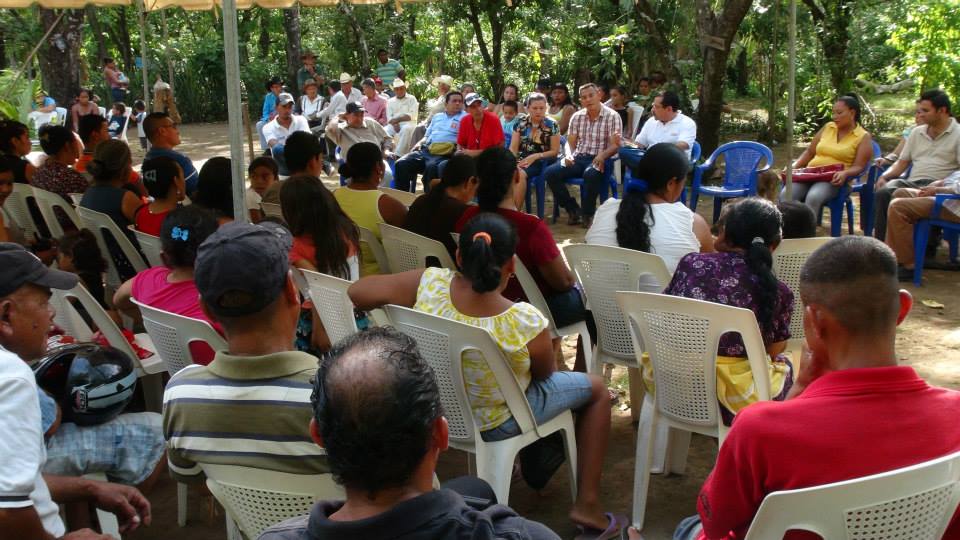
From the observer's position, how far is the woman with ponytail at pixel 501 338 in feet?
10.1

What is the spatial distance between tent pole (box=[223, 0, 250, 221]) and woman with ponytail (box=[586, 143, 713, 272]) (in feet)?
5.87

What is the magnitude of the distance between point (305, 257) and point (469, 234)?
3.59 ft

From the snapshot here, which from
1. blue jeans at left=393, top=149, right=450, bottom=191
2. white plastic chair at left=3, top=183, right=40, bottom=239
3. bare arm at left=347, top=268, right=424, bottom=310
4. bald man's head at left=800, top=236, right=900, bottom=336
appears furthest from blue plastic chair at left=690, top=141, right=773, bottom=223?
bald man's head at left=800, top=236, right=900, bottom=336

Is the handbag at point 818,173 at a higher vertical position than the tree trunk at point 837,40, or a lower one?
lower

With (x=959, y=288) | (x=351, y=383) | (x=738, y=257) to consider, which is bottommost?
(x=959, y=288)

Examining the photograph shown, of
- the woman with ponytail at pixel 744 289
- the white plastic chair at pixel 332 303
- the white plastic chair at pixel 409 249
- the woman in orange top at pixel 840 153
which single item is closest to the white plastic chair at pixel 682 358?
the woman with ponytail at pixel 744 289

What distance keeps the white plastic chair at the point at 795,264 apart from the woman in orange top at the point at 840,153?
3396 mm

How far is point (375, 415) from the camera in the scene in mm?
1419

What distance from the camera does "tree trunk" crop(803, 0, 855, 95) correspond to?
14.1m

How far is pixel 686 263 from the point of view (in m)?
3.36

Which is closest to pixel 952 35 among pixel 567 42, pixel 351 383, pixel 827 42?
pixel 827 42

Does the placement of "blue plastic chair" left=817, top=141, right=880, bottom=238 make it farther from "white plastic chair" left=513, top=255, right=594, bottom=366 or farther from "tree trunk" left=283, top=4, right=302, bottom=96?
"tree trunk" left=283, top=4, right=302, bottom=96

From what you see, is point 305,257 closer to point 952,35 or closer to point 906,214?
point 906,214

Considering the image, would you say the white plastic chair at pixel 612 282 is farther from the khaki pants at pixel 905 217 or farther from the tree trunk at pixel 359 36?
the tree trunk at pixel 359 36
